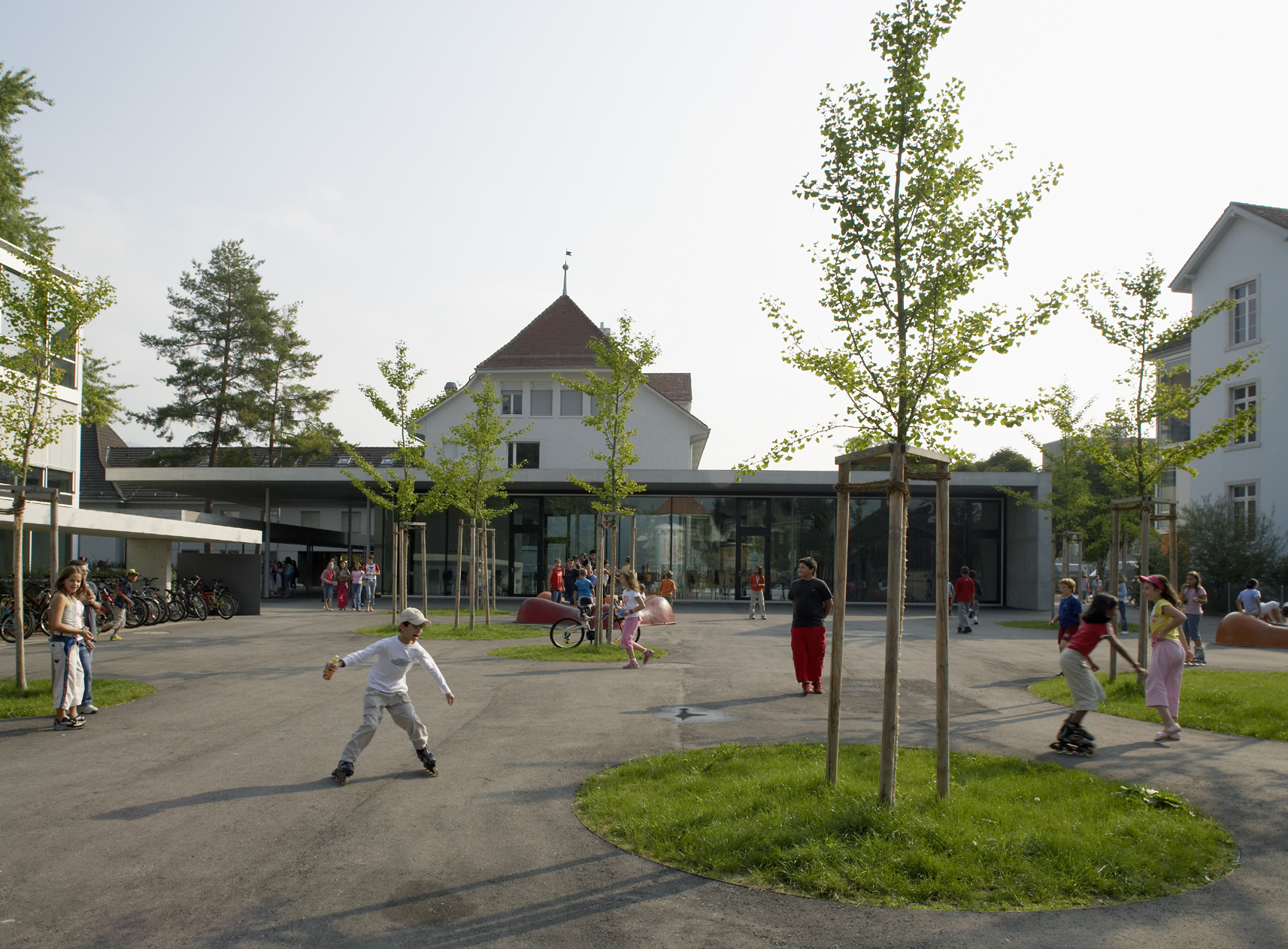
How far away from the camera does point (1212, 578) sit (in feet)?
101

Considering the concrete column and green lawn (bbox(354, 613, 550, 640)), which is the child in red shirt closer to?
green lawn (bbox(354, 613, 550, 640))

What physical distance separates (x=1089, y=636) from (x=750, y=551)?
2491 centimetres

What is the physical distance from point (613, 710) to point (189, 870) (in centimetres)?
558

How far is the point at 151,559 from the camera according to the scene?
2423 cm

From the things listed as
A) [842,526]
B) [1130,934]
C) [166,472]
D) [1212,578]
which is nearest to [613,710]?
[842,526]

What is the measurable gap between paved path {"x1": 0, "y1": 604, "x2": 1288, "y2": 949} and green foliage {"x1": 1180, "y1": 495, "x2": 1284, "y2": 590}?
22.7 metres

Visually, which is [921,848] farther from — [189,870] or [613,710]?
[613,710]

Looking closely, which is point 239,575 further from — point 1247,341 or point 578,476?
point 1247,341

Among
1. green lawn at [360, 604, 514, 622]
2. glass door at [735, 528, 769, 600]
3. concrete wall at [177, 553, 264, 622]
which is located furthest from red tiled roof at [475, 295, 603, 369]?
concrete wall at [177, 553, 264, 622]

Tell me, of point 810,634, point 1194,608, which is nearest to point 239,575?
point 810,634

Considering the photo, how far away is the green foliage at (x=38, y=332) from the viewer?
38.0 ft

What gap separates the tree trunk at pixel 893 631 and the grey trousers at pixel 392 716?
3524 mm

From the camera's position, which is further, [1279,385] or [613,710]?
[1279,385]

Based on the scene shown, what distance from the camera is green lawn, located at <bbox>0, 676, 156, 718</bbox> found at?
9906 millimetres
